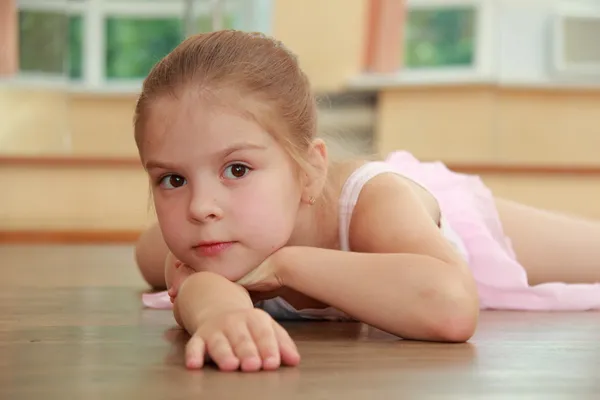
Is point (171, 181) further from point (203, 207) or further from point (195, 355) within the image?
point (195, 355)

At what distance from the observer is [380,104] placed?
3.86m

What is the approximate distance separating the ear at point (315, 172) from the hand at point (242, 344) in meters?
0.27

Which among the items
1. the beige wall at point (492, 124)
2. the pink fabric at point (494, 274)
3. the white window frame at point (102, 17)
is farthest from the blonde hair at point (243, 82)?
the white window frame at point (102, 17)

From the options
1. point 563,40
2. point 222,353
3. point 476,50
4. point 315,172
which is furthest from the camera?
point 476,50

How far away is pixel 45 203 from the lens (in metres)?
3.80

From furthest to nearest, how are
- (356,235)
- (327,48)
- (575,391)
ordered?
(327,48)
(356,235)
(575,391)

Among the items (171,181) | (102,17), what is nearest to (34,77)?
(102,17)

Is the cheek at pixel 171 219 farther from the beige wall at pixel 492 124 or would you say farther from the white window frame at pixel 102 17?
the white window frame at pixel 102 17

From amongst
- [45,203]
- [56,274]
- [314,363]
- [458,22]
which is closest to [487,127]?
[458,22]

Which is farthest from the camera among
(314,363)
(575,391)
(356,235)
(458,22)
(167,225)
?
(458,22)

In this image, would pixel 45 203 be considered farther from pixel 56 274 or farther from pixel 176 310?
pixel 176 310

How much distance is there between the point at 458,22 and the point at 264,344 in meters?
3.36

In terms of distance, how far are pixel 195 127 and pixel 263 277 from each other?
0.63ft

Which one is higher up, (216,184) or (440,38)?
(440,38)
